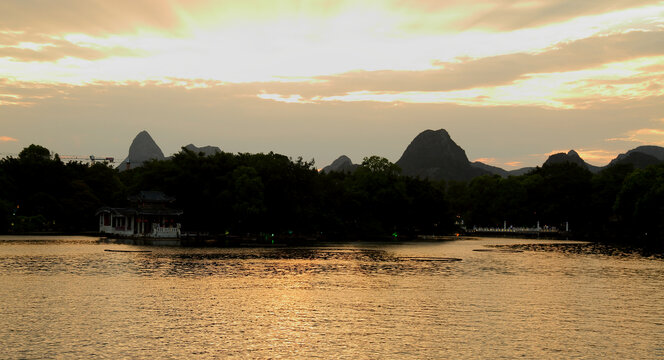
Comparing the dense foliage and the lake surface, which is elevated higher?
the dense foliage

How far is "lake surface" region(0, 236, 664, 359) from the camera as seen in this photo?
78.4 feet

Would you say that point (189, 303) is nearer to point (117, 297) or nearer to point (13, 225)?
point (117, 297)

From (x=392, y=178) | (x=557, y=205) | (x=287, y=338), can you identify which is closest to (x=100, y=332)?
(x=287, y=338)

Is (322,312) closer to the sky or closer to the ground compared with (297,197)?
closer to the ground

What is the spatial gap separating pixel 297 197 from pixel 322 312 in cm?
8699

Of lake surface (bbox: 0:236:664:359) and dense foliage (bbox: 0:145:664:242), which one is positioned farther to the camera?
dense foliage (bbox: 0:145:664:242)

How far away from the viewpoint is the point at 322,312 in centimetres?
3256

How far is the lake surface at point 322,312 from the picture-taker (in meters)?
23.9

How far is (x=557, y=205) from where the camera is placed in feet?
563

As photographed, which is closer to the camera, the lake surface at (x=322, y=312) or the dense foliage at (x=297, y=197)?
the lake surface at (x=322, y=312)

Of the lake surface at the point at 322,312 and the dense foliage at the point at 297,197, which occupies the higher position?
the dense foliage at the point at 297,197

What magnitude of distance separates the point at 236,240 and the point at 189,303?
77.3m

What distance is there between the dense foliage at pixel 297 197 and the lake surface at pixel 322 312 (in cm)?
5827

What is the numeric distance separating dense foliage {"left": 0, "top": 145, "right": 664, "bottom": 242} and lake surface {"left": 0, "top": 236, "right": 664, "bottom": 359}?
58.3m
